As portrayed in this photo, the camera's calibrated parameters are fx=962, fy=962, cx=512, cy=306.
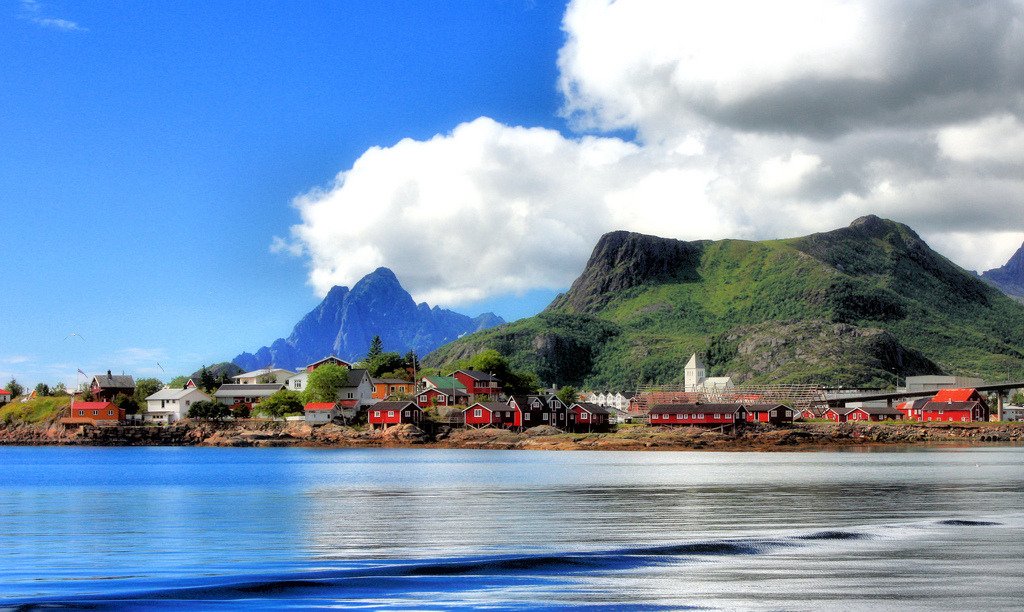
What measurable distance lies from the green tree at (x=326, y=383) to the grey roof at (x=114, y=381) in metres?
42.2

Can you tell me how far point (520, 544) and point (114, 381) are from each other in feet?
519

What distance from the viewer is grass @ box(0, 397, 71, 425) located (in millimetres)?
165500

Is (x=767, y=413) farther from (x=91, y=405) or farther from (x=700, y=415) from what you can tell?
(x=91, y=405)

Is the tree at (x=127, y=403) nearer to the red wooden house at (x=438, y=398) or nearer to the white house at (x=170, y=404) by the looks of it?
the white house at (x=170, y=404)

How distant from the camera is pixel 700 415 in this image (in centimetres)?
15325

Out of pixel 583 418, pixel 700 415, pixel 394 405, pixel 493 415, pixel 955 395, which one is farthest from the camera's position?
pixel 955 395

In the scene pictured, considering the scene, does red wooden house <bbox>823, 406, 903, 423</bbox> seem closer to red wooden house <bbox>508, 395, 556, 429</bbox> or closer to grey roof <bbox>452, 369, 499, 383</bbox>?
red wooden house <bbox>508, 395, 556, 429</bbox>

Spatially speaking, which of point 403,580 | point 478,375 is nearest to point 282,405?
point 478,375

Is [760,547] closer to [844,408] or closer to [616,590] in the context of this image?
[616,590]

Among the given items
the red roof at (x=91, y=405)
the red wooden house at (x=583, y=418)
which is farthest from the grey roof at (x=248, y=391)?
the red wooden house at (x=583, y=418)

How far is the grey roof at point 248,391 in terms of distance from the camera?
166m

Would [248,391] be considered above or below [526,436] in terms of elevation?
above

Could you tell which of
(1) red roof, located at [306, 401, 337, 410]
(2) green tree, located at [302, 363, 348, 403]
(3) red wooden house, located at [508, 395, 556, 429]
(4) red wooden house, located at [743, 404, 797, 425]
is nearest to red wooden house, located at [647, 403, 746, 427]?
(4) red wooden house, located at [743, 404, 797, 425]

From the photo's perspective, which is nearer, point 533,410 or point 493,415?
point 493,415
